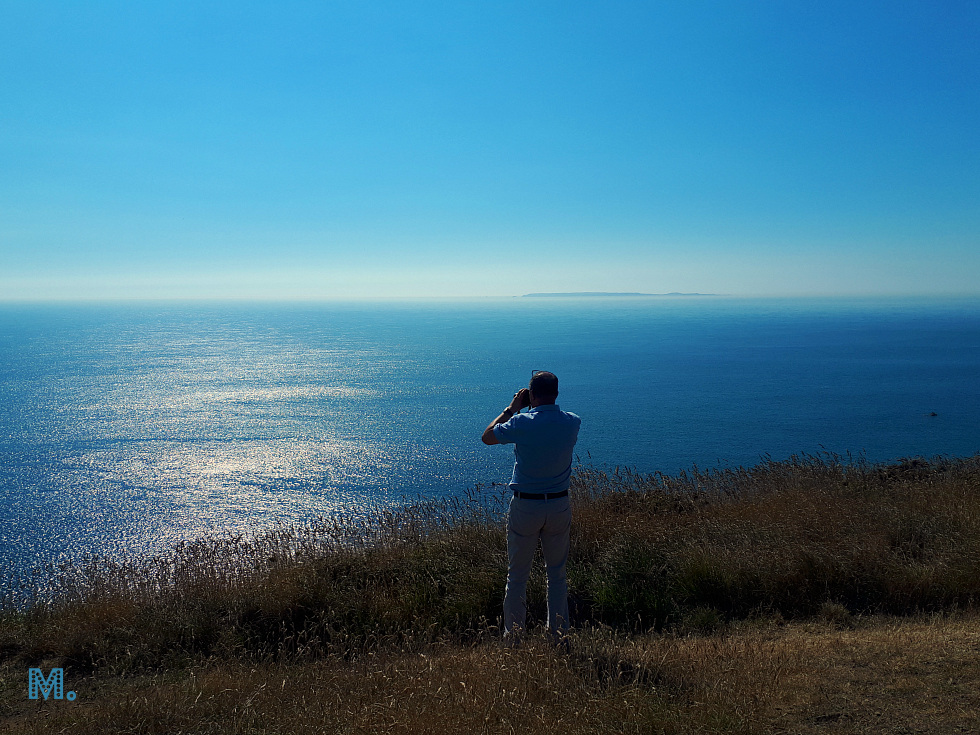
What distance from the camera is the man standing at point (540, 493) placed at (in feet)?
14.1

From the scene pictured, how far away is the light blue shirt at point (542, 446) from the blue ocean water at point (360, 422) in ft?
74.1

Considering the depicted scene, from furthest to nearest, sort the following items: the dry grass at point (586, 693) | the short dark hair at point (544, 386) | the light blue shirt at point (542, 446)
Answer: the short dark hair at point (544, 386), the light blue shirt at point (542, 446), the dry grass at point (586, 693)

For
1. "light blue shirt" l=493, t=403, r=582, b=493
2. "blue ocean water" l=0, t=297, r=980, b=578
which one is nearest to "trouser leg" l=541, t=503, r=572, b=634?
"light blue shirt" l=493, t=403, r=582, b=493

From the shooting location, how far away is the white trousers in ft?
14.3

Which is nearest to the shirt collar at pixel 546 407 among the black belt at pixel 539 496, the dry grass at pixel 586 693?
the black belt at pixel 539 496

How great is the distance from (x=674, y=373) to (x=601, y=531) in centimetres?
6578

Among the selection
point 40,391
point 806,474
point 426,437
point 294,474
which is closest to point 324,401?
point 426,437

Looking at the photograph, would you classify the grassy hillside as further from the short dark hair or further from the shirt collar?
the short dark hair

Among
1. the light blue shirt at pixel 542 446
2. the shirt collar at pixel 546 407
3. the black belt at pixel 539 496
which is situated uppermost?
the shirt collar at pixel 546 407

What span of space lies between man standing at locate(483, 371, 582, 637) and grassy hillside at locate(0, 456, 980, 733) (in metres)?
0.48

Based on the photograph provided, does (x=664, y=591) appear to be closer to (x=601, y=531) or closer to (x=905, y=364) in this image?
(x=601, y=531)

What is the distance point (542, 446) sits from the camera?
14.1ft

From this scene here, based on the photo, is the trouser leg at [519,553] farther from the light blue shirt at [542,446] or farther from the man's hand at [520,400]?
the man's hand at [520,400]

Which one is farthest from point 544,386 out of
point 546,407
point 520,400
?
point 520,400
